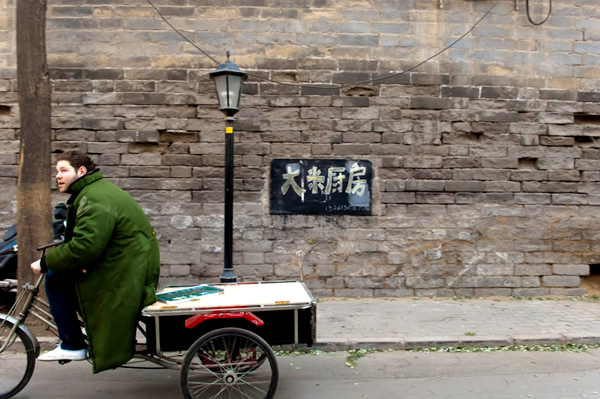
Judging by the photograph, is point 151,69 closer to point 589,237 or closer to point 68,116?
point 68,116

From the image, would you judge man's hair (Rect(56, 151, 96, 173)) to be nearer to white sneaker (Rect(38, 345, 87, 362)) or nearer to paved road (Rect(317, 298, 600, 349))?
white sneaker (Rect(38, 345, 87, 362))

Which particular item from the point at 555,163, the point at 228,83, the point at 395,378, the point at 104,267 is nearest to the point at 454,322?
the point at 395,378

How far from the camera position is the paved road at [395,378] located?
4262 millimetres

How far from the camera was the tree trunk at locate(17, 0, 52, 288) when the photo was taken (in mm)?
5520

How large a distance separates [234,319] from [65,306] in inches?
48.8

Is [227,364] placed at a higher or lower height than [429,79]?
lower

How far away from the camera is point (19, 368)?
404 cm

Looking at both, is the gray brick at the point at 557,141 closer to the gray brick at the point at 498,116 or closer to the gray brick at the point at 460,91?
the gray brick at the point at 498,116

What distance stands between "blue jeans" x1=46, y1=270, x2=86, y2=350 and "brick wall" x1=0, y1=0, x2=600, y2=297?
366 centimetres

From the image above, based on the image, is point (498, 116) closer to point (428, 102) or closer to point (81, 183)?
point (428, 102)

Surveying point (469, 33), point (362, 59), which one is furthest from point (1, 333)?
point (469, 33)

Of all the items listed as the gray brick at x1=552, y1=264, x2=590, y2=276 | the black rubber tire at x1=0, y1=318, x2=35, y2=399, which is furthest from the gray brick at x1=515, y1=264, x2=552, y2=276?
the black rubber tire at x1=0, y1=318, x2=35, y2=399

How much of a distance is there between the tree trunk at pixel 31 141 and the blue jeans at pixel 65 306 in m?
1.92

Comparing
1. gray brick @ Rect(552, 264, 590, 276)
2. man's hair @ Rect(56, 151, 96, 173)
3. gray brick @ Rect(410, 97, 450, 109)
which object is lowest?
gray brick @ Rect(552, 264, 590, 276)
